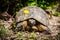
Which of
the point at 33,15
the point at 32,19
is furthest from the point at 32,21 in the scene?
the point at 33,15

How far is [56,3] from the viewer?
7500 mm

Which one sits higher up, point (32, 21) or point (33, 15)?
point (33, 15)

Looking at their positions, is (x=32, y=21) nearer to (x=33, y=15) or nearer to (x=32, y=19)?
(x=32, y=19)

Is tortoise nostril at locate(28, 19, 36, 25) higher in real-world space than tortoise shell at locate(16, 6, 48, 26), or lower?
lower

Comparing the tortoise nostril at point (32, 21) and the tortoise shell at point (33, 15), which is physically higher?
the tortoise shell at point (33, 15)

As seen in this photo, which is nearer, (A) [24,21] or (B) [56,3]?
(A) [24,21]

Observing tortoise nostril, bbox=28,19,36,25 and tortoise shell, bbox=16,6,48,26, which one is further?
tortoise shell, bbox=16,6,48,26

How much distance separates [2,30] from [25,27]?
78 cm

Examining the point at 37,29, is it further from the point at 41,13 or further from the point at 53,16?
the point at 53,16

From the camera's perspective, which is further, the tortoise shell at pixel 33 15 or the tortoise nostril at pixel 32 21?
the tortoise shell at pixel 33 15

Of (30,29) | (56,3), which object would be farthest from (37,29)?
(56,3)

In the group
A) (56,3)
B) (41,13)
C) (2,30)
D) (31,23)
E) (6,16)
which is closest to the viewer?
(2,30)

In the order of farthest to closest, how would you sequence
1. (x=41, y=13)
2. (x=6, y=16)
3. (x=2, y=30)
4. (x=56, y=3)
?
1. (x=56, y=3)
2. (x=6, y=16)
3. (x=41, y=13)
4. (x=2, y=30)

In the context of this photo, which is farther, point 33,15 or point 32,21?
point 33,15
